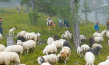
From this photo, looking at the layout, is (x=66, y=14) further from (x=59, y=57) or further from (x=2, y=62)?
(x=2, y=62)

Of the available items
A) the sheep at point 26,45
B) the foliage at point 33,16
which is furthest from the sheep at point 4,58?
the foliage at point 33,16

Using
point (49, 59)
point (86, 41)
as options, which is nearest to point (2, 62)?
point (49, 59)

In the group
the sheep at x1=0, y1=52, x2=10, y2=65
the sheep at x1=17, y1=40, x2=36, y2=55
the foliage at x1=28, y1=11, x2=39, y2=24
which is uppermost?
the foliage at x1=28, y1=11, x2=39, y2=24

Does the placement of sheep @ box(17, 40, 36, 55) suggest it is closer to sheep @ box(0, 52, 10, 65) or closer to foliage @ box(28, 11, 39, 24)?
sheep @ box(0, 52, 10, 65)

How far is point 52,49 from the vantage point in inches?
340

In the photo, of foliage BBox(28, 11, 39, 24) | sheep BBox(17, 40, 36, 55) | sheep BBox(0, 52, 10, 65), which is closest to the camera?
sheep BBox(0, 52, 10, 65)

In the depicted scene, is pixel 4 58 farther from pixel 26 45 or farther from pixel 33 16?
pixel 33 16

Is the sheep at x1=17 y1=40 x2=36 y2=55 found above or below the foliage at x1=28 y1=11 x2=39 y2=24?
below

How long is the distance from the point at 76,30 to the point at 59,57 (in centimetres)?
510

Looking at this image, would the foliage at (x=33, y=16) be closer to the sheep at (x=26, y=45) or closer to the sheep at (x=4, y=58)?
the sheep at (x=26, y=45)

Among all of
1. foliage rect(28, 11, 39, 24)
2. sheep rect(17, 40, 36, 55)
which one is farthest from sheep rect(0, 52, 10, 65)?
foliage rect(28, 11, 39, 24)

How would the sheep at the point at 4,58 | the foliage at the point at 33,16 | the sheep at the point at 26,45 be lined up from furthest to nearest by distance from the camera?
the foliage at the point at 33,16 < the sheep at the point at 26,45 < the sheep at the point at 4,58

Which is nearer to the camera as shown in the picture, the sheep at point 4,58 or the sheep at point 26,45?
the sheep at point 4,58

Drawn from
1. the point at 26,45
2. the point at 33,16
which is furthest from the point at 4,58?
the point at 33,16
